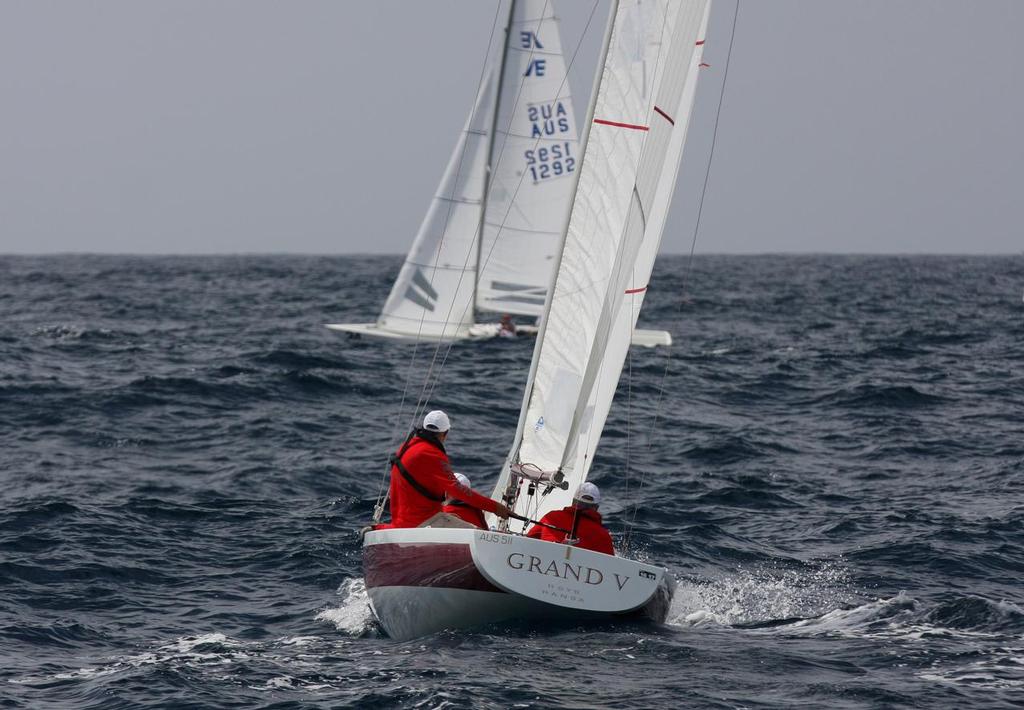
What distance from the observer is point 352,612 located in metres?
10.9

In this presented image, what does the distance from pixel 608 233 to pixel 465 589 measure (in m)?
3.12

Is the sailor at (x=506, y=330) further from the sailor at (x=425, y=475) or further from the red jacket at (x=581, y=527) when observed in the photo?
the red jacket at (x=581, y=527)

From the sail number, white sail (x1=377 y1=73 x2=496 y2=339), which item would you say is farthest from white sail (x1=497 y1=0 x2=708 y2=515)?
white sail (x1=377 y1=73 x2=496 y2=339)

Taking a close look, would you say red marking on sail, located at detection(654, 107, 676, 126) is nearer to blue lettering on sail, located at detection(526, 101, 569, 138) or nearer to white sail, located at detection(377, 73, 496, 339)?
blue lettering on sail, located at detection(526, 101, 569, 138)

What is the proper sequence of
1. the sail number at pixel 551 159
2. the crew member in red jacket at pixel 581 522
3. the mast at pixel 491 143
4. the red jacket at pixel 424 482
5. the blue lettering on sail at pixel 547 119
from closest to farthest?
the crew member in red jacket at pixel 581 522
the red jacket at pixel 424 482
the blue lettering on sail at pixel 547 119
the mast at pixel 491 143
the sail number at pixel 551 159

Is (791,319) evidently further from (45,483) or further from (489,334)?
(45,483)

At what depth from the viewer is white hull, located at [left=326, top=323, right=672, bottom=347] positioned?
28.4m

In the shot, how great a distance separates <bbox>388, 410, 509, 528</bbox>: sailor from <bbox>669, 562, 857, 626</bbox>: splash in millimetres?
2090

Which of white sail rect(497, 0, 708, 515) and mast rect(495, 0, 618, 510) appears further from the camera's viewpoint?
white sail rect(497, 0, 708, 515)

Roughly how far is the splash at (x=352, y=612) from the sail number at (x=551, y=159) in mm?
16889

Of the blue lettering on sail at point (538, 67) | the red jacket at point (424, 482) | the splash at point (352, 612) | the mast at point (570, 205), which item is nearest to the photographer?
the red jacket at point (424, 482)

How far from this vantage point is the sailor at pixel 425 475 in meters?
10.0

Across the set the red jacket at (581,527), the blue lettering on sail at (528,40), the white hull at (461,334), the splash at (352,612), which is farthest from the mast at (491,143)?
the red jacket at (581,527)

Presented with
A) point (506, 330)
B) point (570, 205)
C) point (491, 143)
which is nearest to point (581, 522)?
point (570, 205)
